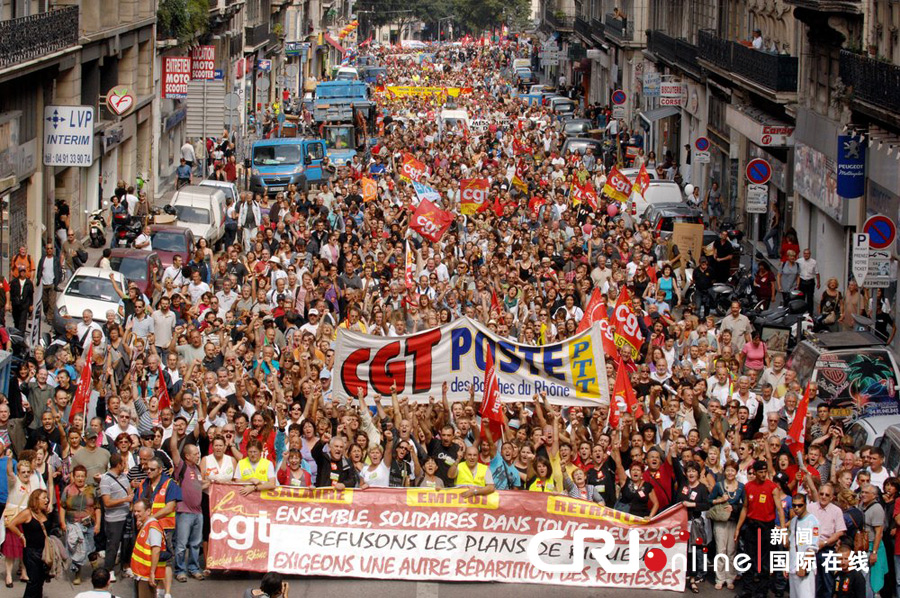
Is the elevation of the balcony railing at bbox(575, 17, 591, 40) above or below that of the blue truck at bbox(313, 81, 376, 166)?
above

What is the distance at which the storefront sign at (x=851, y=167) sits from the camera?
28.9m

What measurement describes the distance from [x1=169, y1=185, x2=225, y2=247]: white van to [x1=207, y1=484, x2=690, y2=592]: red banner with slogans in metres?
19.3

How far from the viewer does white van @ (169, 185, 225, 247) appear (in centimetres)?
3391

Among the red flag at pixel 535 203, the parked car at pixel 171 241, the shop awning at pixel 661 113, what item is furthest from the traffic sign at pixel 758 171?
the shop awning at pixel 661 113

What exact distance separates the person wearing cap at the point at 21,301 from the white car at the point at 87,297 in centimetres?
43

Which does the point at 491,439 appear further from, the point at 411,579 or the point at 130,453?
the point at 130,453

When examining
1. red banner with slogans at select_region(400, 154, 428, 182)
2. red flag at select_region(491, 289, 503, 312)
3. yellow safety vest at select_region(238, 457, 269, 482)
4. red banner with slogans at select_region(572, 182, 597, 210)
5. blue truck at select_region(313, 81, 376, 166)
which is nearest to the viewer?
yellow safety vest at select_region(238, 457, 269, 482)

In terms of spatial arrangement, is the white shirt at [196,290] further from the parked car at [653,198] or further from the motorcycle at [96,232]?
the parked car at [653,198]

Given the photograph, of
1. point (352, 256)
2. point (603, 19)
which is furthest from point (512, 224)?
point (603, 19)

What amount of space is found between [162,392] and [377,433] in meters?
2.68

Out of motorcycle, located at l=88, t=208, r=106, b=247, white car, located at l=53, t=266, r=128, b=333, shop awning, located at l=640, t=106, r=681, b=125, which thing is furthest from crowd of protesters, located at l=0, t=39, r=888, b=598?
shop awning, located at l=640, t=106, r=681, b=125

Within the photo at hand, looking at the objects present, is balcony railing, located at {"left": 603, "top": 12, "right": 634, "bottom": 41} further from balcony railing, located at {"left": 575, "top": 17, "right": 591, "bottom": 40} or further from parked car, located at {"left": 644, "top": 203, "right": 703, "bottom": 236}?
parked car, located at {"left": 644, "top": 203, "right": 703, "bottom": 236}

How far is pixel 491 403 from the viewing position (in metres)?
16.3

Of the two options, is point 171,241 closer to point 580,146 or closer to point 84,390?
point 84,390
